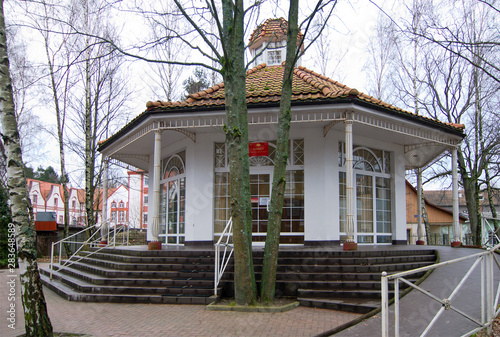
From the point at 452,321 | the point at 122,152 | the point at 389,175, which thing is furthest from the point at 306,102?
the point at 122,152

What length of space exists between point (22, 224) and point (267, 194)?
A: 715cm

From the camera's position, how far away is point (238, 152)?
7.02 m

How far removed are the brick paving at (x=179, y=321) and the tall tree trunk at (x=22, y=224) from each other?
0.74 metres

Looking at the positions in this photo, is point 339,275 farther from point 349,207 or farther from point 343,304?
point 349,207

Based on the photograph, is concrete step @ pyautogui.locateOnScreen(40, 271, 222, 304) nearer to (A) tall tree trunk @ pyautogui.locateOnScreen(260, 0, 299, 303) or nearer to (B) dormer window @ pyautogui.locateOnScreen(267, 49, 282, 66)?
(A) tall tree trunk @ pyautogui.locateOnScreen(260, 0, 299, 303)

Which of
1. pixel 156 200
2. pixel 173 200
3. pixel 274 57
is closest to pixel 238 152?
pixel 156 200

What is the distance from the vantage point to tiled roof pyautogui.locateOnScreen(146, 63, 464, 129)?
9633 mm

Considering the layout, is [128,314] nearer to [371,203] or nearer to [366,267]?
[366,267]

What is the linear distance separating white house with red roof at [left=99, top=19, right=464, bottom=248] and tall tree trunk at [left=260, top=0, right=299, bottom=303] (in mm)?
2366

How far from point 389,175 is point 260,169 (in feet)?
14.6

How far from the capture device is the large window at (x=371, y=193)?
1191 cm

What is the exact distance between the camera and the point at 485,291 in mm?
5438

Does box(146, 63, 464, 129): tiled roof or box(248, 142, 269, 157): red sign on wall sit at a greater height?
box(146, 63, 464, 129): tiled roof

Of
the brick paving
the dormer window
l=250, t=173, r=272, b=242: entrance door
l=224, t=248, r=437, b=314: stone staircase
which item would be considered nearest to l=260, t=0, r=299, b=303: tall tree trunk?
the brick paving
